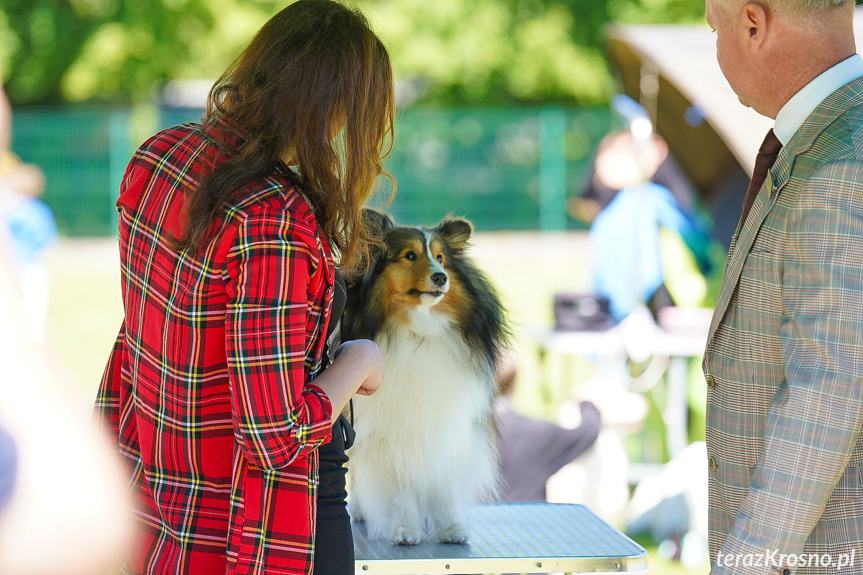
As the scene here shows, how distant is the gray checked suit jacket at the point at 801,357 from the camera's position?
1.49 meters

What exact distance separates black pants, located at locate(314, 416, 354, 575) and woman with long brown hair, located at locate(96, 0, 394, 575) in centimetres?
8

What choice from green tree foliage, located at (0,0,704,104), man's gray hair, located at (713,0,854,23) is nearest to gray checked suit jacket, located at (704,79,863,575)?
man's gray hair, located at (713,0,854,23)

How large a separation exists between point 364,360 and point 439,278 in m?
1.00

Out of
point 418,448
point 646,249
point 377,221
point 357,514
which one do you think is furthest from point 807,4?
point 646,249

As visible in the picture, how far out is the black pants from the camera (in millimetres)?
1703

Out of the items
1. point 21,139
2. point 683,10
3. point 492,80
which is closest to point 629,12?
point 683,10

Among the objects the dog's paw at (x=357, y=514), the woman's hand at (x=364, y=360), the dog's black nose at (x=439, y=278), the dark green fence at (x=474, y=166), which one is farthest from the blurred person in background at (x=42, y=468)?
the dark green fence at (x=474, y=166)

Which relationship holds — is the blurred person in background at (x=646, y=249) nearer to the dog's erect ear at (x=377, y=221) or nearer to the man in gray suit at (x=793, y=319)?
the dog's erect ear at (x=377, y=221)

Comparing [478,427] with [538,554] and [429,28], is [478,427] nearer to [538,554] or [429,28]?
[538,554]

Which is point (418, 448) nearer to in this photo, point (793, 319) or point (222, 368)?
point (222, 368)

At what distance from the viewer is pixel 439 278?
2.72 metres

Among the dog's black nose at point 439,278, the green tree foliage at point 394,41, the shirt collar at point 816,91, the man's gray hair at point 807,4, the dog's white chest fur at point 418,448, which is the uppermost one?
the green tree foliage at point 394,41

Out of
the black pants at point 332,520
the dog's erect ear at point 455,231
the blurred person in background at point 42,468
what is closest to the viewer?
the blurred person in background at point 42,468

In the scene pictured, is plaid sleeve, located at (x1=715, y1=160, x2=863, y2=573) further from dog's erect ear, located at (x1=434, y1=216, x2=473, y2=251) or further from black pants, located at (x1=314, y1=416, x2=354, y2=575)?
dog's erect ear, located at (x1=434, y1=216, x2=473, y2=251)
